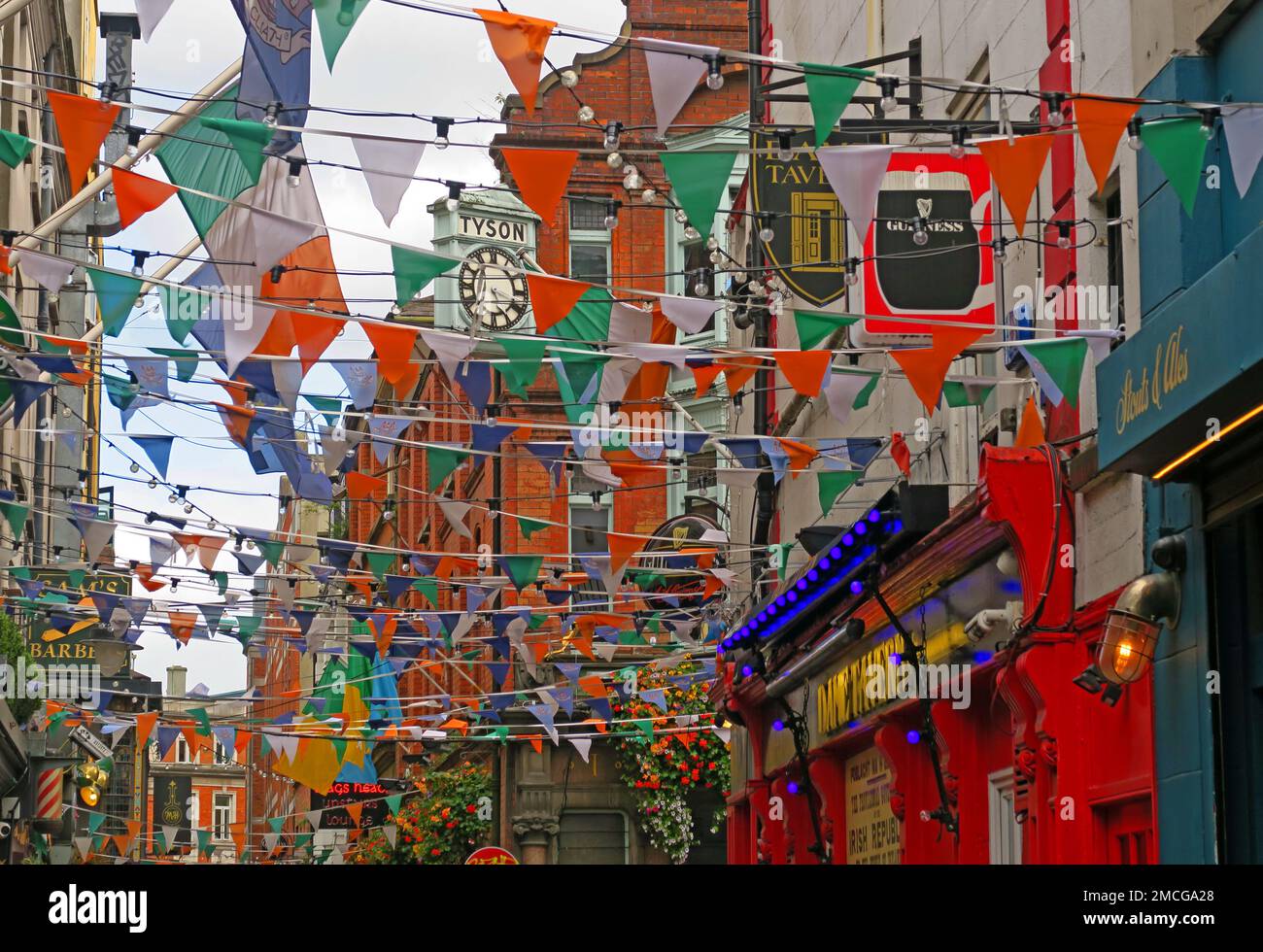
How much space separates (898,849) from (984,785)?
250 cm

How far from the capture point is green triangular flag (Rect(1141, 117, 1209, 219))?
8898 mm

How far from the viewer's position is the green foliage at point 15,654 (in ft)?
74.1

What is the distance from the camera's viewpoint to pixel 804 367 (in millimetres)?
11586

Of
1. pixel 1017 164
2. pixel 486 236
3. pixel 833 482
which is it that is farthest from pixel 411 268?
pixel 486 236

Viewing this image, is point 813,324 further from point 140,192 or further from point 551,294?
point 140,192

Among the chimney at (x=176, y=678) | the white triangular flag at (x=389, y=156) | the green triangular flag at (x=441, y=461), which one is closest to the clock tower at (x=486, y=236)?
the green triangular flag at (x=441, y=461)

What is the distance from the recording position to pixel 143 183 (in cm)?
1008

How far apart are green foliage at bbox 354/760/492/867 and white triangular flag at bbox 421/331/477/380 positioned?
22.8 meters

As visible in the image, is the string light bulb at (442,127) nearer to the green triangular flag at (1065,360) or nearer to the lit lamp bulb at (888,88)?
the lit lamp bulb at (888,88)

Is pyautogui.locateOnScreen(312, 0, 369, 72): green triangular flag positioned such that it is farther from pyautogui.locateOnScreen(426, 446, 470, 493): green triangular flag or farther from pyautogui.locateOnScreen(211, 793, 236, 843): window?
pyautogui.locateOnScreen(211, 793, 236, 843): window

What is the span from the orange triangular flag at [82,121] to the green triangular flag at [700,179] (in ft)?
9.18

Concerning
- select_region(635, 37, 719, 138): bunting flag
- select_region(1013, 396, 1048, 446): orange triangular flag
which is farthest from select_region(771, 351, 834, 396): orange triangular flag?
select_region(635, 37, 719, 138): bunting flag

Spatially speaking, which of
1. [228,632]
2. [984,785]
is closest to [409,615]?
[228,632]
